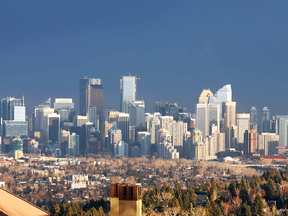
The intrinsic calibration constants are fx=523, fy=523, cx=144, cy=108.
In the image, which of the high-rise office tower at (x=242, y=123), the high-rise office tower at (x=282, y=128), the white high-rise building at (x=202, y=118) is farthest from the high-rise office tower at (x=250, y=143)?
the white high-rise building at (x=202, y=118)

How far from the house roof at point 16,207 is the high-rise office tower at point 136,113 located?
109 meters

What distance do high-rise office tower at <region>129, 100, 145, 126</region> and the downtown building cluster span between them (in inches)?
8.7

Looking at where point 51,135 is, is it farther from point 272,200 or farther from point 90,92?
point 272,200

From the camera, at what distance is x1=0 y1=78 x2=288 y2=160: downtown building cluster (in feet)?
299

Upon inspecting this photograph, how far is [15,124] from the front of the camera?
110688 millimetres

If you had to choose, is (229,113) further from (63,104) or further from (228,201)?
(228,201)

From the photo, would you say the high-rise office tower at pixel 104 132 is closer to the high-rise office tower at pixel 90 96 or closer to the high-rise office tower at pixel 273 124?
the high-rise office tower at pixel 90 96

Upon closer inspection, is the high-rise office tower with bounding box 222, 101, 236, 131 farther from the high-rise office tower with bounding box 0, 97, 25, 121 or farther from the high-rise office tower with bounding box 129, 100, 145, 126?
the high-rise office tower with bounding box 0, 97, 25, 121

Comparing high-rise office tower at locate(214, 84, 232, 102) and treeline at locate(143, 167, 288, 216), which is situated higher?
high-rise office tower at locate(214, 84, 232, 102)

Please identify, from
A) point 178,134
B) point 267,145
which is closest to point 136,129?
point 178,134

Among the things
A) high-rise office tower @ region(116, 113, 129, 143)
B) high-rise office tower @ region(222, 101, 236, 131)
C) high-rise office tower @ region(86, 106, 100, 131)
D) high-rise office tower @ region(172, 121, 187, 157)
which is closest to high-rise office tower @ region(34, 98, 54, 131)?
high-rise office tower @ region(86, 106, 100, 131)

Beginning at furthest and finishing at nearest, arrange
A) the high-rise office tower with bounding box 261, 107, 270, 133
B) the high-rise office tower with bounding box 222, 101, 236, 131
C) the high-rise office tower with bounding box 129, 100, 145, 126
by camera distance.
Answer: the high-rise office tower with bounding box 129, 100, 145, 126 → the high-rise office tower with bounding box 261, 107, 270, 133 → the high-rise office tower with bounding box 222, 101, 236, 131

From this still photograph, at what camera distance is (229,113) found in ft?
379

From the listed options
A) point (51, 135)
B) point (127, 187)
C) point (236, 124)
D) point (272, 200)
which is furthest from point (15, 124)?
point (127, 187)
